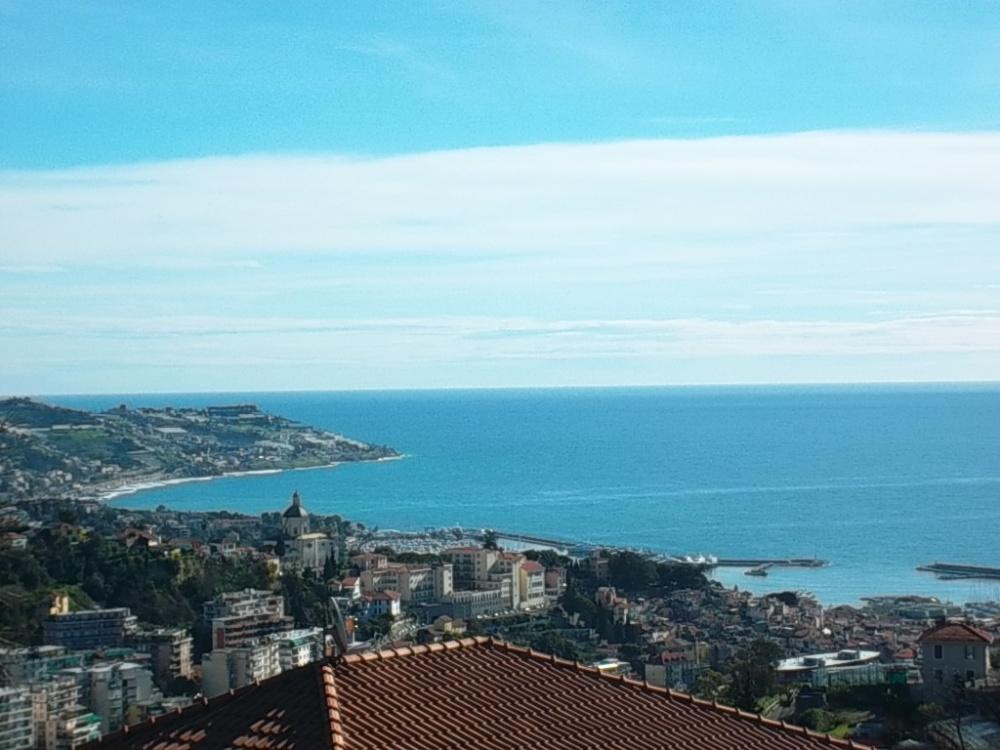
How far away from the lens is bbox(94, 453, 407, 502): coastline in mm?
81062

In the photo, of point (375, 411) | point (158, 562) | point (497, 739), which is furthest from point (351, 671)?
point (375, 411)

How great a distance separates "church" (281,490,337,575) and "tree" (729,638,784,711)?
1764 centimetres

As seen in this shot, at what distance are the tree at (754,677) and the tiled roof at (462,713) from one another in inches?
305

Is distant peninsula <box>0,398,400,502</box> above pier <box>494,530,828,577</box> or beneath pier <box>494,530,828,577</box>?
above

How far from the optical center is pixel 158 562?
129ft

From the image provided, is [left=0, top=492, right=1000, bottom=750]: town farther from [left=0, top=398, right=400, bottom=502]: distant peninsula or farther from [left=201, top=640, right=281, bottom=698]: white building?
[left=0, top=398, right=400, bottom=502]: distant peninsula

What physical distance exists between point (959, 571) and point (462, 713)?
43531mm

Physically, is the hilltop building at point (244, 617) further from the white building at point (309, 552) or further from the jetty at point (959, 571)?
the jetty at point (959, 571)

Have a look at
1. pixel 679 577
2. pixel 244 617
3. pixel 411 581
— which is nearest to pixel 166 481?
pixel 411 581

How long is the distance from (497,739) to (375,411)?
19311cm

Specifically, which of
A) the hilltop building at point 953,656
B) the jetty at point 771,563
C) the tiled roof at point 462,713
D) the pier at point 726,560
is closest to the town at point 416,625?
the hilltop building at point 953,656

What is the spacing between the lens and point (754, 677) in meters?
19.7

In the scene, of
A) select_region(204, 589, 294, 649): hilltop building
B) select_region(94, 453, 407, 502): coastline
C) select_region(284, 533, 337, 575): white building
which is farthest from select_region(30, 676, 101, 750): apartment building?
select_region(94, 453, 407, 502): coastline

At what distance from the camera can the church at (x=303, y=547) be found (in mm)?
44881
